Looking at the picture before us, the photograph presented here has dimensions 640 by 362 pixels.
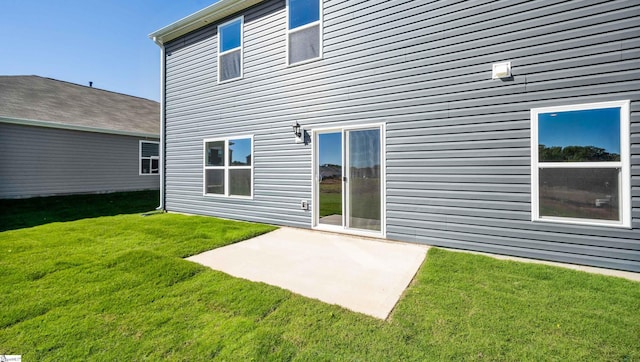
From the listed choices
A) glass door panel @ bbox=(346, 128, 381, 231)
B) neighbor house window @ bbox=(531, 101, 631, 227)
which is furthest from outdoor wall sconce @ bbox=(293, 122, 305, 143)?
neighbor house window @ bbox=(531, 101, 631, 227)

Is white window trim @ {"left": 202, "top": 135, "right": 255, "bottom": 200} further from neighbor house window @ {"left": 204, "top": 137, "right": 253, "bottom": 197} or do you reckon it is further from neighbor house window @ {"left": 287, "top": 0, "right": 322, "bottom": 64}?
neighbor house window @ {"left": 287, "top": 0, "right": 322, "bottom": 64}

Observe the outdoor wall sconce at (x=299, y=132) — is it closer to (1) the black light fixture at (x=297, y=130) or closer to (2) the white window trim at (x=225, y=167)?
(1) the black light fixture at (x=297, y=130)

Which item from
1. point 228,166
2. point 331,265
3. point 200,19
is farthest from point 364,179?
point 200,19

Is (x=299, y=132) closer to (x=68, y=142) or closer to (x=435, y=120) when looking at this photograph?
(x=435, y=120)

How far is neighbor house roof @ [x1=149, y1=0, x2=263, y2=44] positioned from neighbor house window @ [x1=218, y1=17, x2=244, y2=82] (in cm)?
23

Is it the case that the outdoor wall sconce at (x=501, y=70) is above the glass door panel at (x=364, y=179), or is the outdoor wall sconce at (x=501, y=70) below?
above

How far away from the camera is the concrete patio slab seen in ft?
9.05

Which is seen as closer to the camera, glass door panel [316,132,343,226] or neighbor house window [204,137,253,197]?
glass door panel [316,132,343,226]

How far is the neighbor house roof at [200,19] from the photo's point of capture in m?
6.29

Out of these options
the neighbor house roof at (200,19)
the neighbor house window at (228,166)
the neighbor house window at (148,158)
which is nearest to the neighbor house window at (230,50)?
the neighbor house roof at (200,19)

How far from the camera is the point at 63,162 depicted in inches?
413

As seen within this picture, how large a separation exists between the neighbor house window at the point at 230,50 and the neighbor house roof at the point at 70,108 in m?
7.62

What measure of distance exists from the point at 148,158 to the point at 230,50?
9.00 m

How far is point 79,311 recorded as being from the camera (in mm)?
2404
